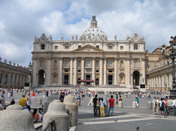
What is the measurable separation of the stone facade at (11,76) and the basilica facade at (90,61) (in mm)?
4076

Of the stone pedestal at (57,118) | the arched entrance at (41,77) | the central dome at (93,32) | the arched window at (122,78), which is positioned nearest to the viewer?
the stone pedestal at (57,118)

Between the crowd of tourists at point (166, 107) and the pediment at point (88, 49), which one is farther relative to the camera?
the pediment at point (88, 49)

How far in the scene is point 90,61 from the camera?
70.4 m

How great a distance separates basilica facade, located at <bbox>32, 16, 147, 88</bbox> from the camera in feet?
227

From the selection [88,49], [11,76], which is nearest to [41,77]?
[11,76]

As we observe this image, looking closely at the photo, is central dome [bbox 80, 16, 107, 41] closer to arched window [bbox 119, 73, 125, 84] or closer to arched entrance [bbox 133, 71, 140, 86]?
arched entrance [bbox 133, 71, 140, 86]

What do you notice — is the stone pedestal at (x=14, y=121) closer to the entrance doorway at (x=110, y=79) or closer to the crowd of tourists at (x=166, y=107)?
the crowd of tourists at (x=166, y=107)

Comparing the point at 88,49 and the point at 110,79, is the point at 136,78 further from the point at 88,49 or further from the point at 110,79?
the point at 88,49

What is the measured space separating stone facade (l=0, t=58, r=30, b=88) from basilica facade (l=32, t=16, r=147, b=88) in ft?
13.4

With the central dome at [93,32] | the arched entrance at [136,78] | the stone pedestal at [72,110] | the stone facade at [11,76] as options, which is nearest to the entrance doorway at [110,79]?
the arched entrance at [136,78]

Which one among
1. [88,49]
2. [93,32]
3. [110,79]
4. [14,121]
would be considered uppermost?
[93,32]

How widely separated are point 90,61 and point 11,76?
25.1m

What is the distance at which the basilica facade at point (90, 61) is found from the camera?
6912 cm

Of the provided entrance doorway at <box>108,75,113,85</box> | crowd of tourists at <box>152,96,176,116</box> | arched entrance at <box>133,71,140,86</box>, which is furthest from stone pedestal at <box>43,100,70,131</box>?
arched entrance at <box>133,71,140,86</box>
